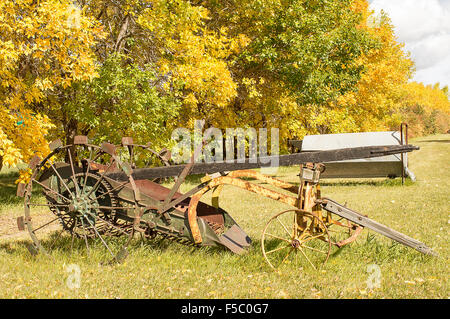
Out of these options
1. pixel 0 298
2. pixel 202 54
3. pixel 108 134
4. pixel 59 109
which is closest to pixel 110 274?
pixel 0 298

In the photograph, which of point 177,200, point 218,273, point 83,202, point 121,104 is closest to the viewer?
point 218,273

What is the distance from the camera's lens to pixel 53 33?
8.85 metres

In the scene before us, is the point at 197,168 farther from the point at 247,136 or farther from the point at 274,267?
the point at 247,136

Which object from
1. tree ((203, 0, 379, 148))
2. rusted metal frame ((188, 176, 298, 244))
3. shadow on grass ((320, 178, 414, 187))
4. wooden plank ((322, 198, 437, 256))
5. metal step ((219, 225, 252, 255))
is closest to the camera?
wooden plank ((322, 198, 437, 256))

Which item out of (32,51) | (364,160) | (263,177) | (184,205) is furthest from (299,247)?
(364,160)

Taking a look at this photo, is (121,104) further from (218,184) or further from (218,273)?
(218,273)

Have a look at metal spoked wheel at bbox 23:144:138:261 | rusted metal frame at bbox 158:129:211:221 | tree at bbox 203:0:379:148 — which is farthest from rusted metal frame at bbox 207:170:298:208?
tree at bbox 203:0:379:148

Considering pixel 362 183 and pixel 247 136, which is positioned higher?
pixel 247 136

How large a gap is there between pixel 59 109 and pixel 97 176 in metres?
9.72

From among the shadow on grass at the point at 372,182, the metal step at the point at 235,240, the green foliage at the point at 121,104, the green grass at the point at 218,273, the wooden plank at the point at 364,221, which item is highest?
the green foliage at the point at 121,104

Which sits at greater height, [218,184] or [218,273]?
[218,184]

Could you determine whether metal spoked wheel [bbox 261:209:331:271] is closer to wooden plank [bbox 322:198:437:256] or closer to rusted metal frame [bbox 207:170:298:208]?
wooden plank [bbox 322:198:437:256]

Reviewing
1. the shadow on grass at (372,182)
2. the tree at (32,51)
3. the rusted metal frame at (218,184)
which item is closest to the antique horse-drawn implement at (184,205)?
the rusted metal frame at (218,184)

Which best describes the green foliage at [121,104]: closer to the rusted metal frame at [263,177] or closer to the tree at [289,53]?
the tree at [289,53]
